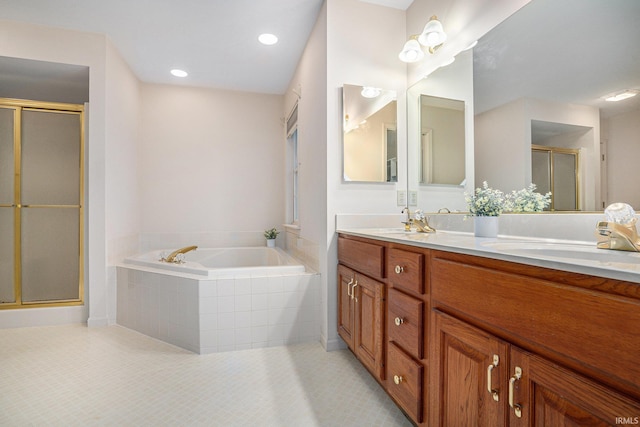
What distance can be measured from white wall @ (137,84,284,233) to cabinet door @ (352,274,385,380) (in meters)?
2.25

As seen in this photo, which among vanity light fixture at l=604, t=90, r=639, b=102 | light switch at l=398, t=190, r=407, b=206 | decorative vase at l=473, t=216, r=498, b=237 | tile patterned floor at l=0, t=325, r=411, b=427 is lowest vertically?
tile patterned floor at l=0, t=325, r=411, b=427

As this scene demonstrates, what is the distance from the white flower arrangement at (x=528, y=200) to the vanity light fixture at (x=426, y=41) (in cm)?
106

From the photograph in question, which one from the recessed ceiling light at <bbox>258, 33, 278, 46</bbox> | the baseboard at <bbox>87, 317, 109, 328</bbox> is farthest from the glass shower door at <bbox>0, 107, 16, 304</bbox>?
the recessed ceiling light at <bbox>258, 33, 278, 46</bbox>

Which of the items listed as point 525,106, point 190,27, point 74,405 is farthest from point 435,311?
point 190,27

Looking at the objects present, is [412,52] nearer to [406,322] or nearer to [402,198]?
[402,198]

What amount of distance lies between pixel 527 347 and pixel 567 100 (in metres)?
1.03

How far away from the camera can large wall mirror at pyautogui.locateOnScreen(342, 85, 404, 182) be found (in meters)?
2.09

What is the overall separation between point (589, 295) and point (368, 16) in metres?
2.19

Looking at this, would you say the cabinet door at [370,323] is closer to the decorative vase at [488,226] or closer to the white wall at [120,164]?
the decorative vase at [488,226]

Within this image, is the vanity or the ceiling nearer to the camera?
the vanity

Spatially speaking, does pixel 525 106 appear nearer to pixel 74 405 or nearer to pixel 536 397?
pixel 536 397

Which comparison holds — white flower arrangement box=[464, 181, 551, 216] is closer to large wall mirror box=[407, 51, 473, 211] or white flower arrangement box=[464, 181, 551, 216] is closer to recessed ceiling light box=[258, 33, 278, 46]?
large wall mirror box=[407, 51, 473, 211]

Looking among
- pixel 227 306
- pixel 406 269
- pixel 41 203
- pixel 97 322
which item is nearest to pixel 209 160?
pixel 41 203

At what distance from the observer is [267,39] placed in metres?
2.56
